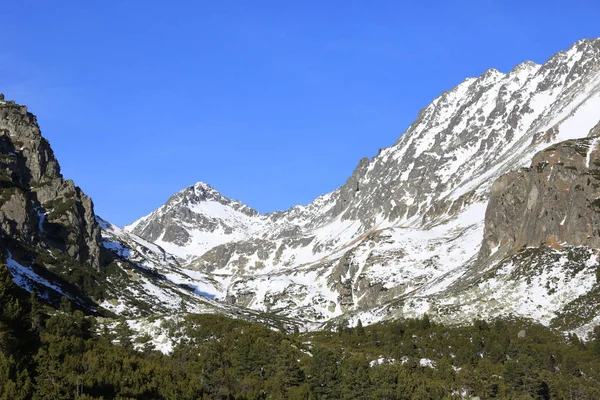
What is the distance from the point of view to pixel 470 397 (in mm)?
98250

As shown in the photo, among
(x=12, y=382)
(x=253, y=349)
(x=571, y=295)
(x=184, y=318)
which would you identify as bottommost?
(x=12, y=382)

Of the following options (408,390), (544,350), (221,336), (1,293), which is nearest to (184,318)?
(221,336)

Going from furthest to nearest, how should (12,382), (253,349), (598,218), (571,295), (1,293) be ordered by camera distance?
1. (598,218)
2. (571,295)
3. (253,349)
4. (1,293)
5. (12,382)

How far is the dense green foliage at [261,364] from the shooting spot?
70.9 metres

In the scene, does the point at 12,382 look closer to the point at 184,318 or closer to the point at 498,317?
the point at 184,318

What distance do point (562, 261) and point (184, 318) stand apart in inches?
4082

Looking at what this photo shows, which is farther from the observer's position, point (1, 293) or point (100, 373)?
point (100, 373)

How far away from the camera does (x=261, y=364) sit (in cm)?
10169

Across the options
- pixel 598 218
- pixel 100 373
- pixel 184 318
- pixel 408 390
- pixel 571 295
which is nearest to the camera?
pixel 100 373

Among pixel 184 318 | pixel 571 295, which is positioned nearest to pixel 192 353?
pixel 184 318

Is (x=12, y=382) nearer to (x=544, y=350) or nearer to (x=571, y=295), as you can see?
(x=544, y=350)

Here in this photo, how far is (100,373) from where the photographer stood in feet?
250

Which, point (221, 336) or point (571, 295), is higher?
point (571, 295)

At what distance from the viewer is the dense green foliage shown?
70.9 m
